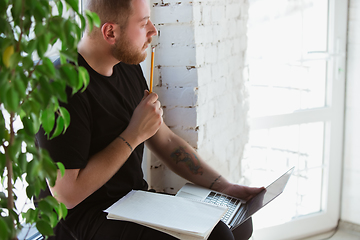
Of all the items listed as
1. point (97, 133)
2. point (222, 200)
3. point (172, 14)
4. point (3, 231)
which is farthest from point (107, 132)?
point (3, 231)

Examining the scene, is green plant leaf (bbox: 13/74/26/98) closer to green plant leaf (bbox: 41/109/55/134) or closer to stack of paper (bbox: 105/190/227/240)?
green plant leaf (bbox: 41/109/55/134)

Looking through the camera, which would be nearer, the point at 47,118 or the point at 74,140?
the point at 47,118

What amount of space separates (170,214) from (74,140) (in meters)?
0.34

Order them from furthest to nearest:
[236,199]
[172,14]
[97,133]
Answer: [172,14] < [236,199] < [97,133]

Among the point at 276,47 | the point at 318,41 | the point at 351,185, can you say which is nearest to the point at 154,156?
the point at 276,47

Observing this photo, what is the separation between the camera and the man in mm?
1065

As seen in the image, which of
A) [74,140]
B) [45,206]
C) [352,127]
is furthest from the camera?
[352,127]

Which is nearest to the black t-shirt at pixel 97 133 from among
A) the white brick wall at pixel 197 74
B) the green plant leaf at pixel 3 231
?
the white brick wall at pixel 197 74

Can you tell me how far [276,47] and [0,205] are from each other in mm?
1890

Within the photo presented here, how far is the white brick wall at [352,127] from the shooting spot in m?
2.39

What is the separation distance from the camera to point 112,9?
122cm

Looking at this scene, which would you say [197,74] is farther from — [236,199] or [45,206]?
[45,206]

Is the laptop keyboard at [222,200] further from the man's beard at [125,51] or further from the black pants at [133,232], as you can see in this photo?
the man's beard at [125,51]

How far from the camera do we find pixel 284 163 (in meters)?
2.41
